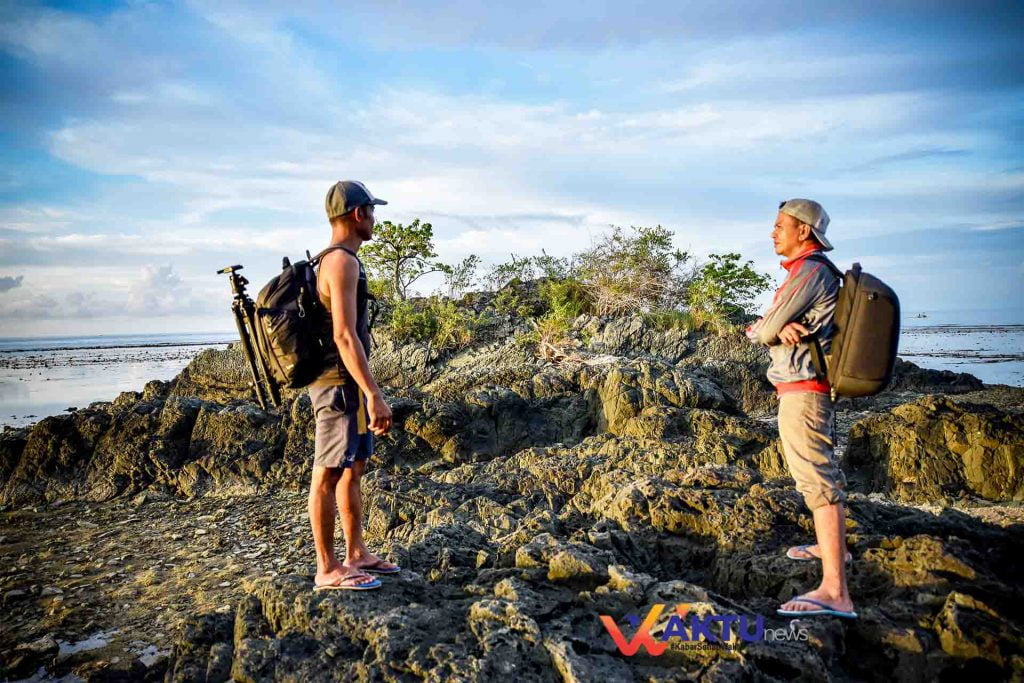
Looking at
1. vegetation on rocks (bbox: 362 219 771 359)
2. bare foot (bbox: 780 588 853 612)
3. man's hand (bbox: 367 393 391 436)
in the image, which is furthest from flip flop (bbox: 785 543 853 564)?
vegetation on rocks (bbox: 362 219 771 359)

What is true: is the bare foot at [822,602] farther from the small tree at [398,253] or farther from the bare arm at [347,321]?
the small tree at [398,253]

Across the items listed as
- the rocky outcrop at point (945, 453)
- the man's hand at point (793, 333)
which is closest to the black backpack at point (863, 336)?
the man's hand at point (793, 333)

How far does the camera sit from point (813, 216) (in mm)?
3631

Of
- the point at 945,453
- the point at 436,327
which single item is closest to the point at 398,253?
the point at 436,327

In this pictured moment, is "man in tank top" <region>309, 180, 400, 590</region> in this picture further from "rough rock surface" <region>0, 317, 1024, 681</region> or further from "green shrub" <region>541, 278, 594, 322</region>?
"green shrub" <region>541, 278, 594, 322</region>

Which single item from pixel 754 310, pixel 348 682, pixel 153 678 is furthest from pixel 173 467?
pixel 754 310

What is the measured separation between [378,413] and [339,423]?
27 cm

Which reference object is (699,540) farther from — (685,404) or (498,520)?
(685,404)

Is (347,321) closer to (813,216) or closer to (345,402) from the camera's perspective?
(345,402)

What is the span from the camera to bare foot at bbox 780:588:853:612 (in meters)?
3.31

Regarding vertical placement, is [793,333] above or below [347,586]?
above

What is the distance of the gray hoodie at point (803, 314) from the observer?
3.50 meters

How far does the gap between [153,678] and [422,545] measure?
6.08 feet

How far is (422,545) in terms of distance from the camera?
4.49 meters
